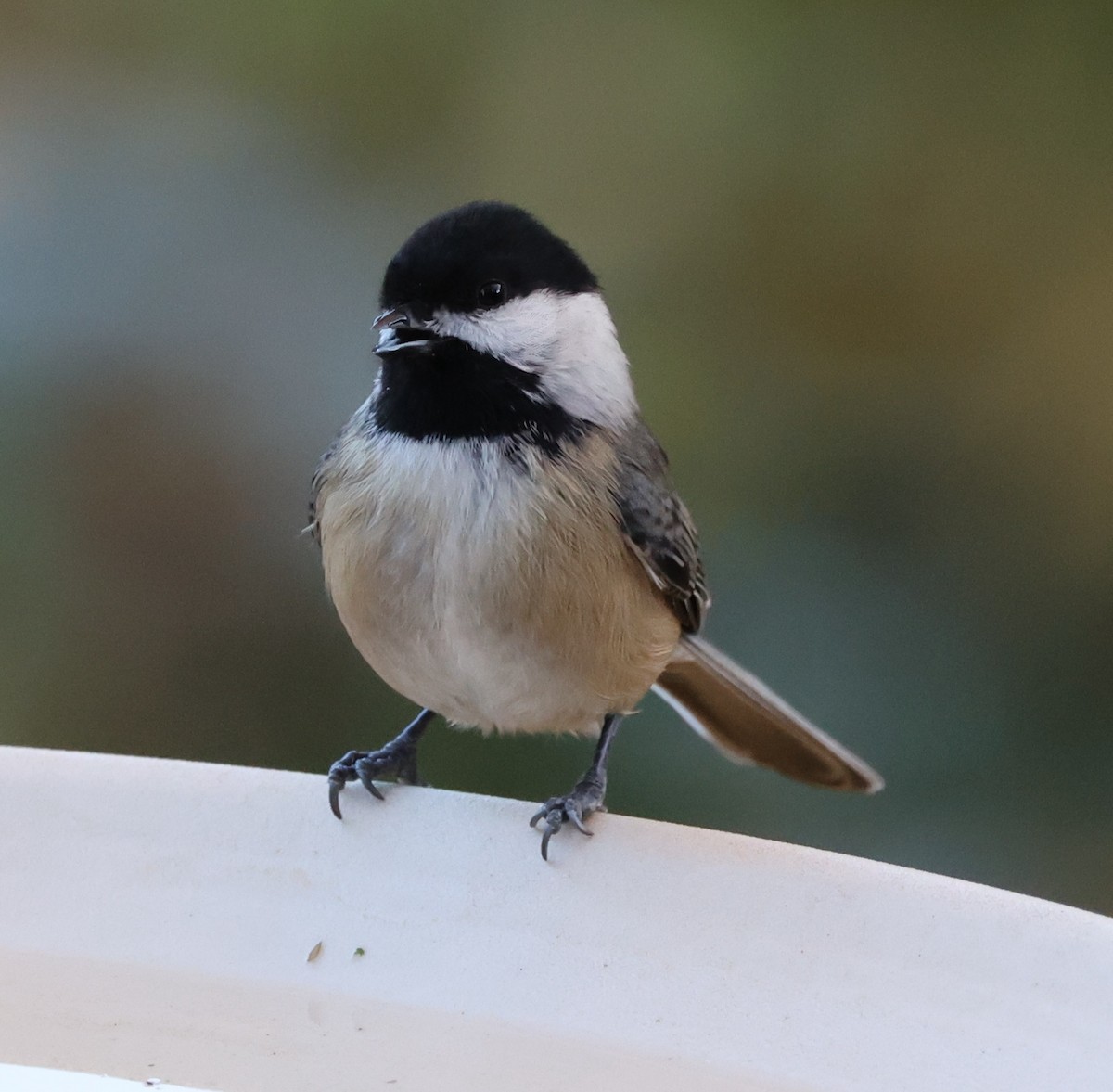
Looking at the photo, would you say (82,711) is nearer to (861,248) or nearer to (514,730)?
(514,730)

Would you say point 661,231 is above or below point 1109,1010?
above

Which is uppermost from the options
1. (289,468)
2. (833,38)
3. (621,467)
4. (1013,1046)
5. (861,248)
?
(833,38)

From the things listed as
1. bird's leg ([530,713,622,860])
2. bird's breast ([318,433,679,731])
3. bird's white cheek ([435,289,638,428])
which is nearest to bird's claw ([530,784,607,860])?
bird's leg ([530,713,622,860])

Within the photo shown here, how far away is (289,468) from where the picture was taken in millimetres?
2223

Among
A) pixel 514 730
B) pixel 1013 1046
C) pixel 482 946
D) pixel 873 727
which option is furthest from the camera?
pixel 873 727

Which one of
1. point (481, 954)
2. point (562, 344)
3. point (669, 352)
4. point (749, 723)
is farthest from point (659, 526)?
point (669, 352)

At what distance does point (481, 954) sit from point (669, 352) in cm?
130

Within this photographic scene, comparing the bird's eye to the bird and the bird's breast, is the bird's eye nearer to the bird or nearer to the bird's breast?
the bird

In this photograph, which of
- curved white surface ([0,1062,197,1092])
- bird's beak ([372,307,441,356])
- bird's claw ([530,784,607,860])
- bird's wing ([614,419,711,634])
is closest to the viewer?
curved white surface ([0,1062,197,1092])

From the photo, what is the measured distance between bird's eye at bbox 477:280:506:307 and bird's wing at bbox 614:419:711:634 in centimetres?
21

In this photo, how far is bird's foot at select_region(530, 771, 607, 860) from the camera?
1122mm

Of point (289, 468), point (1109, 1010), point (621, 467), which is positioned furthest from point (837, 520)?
point (1109, 1010)

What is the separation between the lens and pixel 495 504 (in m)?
1.25

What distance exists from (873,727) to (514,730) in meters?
0.75
